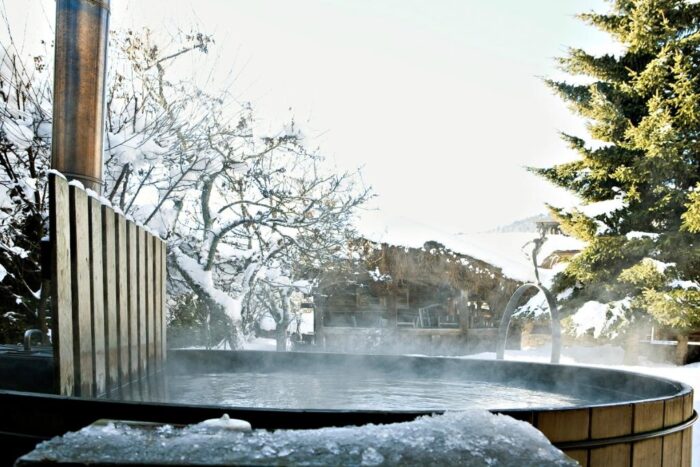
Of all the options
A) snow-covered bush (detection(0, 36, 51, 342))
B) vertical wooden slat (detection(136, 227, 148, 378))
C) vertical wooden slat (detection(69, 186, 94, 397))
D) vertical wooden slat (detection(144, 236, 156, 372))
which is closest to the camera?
vertical wooden slat (detection(69, 186, 94, 397))

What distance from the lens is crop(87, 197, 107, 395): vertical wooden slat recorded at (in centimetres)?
220

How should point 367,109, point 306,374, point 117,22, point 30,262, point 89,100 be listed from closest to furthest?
point 89,100 < point 306,374 < point 30,262 < point 117,22 < point 367,109

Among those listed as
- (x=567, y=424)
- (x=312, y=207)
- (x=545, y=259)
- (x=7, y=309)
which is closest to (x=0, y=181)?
(x=7, y=309)

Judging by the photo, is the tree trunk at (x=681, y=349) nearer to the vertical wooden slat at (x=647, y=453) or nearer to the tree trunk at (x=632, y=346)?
the tree trunk at (x=632, y=346)

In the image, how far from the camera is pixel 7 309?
758cm

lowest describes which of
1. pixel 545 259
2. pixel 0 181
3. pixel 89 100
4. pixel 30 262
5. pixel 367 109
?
pixel 89 100

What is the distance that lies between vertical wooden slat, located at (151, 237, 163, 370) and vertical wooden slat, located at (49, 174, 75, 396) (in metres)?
1.38

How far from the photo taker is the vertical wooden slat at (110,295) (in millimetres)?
2381

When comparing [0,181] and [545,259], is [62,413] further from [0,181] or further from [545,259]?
[545,259]

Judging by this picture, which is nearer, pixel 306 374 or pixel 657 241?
pixel 306 374

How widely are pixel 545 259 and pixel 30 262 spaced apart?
12.3m

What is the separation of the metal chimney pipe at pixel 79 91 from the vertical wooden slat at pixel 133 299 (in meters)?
0.27

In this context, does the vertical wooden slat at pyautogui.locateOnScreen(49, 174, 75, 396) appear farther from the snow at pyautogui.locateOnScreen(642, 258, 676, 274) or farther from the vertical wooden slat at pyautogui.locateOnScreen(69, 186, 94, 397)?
the snow at pyautogui.locateOnScreen(642, 258, 676, 274)

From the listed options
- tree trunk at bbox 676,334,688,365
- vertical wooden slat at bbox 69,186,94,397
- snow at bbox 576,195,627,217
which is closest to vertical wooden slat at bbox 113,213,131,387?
vertical wooden slat at bbox 69,186,94,397
